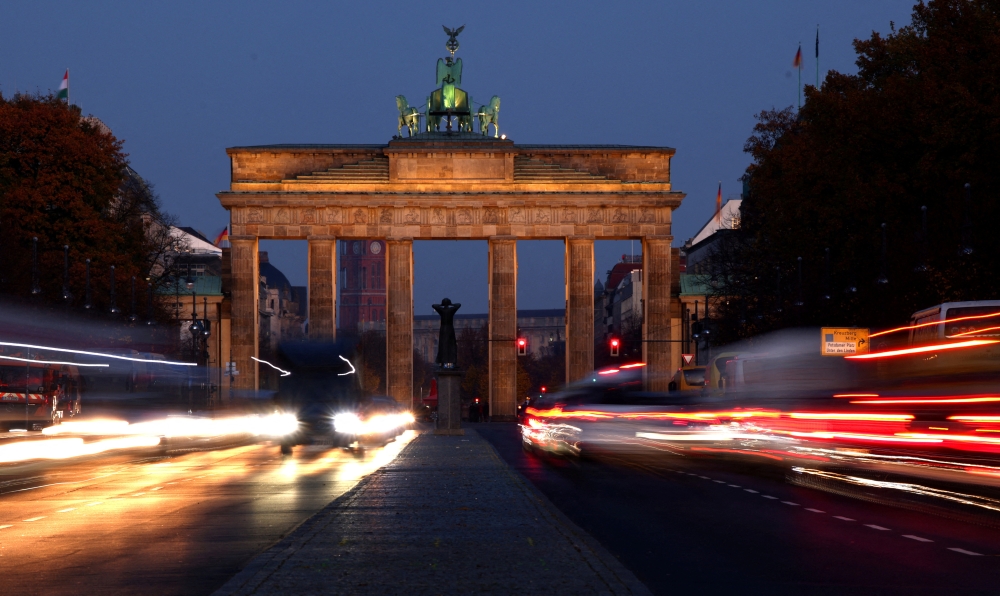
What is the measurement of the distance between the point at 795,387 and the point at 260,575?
19266 millimetres

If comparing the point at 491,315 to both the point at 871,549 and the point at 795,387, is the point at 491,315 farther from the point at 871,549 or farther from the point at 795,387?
the point at 871,549

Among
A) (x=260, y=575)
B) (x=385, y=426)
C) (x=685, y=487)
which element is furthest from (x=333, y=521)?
(x=385, y=426)

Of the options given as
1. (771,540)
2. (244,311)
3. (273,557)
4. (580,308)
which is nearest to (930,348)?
(771,540)

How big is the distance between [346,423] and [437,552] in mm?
29044

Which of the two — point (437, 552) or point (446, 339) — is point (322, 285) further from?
point (437, 552)

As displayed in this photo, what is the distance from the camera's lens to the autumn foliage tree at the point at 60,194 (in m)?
72.8

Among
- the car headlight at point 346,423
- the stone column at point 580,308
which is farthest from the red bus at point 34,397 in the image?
the stone column at point 580,308

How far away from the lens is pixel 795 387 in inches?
1150

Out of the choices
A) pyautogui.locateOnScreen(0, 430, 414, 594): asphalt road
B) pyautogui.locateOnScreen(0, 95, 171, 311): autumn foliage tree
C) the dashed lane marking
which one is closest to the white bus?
the dashed lane marking

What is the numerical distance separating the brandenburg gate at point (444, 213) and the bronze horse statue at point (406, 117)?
7.68ft

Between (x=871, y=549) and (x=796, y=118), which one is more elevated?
(x=796, y=118)

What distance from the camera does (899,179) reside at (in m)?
55.7

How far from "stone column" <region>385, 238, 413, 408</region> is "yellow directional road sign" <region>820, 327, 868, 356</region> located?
45.1 metres

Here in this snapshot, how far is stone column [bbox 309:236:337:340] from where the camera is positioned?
93.5m
